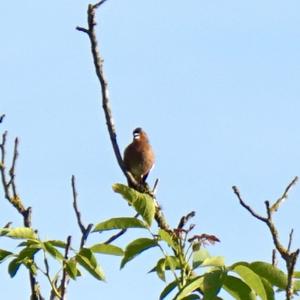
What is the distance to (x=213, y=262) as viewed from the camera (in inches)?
112

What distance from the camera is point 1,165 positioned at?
3973mm

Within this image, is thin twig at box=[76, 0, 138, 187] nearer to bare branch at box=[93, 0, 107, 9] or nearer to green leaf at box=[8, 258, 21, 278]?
bare branch at box=[93, 0, 107, 9]

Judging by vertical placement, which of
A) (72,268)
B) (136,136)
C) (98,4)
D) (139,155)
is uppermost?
(136,136)

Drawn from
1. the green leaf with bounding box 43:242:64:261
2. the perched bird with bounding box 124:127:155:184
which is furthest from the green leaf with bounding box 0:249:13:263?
the perched bird with bounding box 124:127:155:184

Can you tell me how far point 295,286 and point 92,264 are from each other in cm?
69

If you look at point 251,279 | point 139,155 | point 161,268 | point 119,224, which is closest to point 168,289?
point 161,268

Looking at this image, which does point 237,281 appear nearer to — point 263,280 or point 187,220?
point 263,280

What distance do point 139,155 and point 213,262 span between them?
8.72 metres

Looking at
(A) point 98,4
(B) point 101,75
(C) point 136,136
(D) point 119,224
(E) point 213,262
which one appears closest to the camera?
(E) point 213,262

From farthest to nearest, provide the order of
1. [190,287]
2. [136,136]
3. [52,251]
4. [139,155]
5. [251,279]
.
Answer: [136,136] < [139,155] < [52,251] < [251,279] < [190,287]

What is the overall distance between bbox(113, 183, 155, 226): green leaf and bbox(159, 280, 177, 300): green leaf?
1.14 ft

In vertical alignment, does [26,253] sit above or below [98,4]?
below

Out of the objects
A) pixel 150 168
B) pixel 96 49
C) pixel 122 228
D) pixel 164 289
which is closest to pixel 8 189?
pixel 96 49

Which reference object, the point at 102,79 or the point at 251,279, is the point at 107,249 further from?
the point at 102,79
